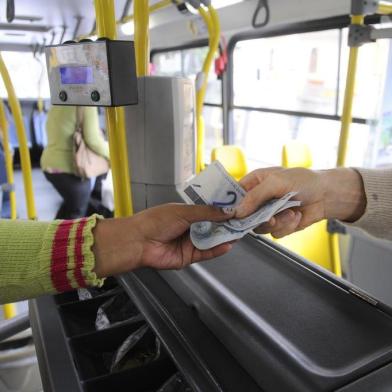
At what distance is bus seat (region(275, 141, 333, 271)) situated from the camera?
2.27 metres

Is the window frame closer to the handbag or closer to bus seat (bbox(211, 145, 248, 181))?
bus seat (bbox(211, 145, 248, 181))

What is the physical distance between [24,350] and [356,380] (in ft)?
4.69

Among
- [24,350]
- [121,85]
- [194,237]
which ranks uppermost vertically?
[121,85]

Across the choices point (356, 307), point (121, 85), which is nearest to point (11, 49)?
point (121, 85)

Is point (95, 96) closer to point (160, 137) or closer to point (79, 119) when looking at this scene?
point (160, 137)

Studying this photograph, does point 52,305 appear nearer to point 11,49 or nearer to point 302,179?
point 302,179

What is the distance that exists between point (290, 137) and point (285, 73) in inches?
23.3

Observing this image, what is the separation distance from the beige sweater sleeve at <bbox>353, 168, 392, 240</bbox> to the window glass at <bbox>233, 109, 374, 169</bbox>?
6.10 ft

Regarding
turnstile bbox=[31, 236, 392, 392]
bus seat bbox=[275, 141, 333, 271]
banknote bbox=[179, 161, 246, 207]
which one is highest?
banknote bbox=[179, 161, 246, 207]

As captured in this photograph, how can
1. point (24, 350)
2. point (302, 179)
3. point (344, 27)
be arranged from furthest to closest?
point (344, 27) < point (24, 350) < point (302, 179)

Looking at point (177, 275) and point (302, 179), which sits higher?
point (302, 179)

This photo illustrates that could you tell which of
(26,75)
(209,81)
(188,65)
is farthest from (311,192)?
(26,75)

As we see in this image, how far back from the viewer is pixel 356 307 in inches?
31.0

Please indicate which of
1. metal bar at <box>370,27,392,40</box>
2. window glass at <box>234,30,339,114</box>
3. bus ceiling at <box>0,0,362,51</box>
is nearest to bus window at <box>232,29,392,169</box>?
window glass at <box>234,30,339,114</box>
